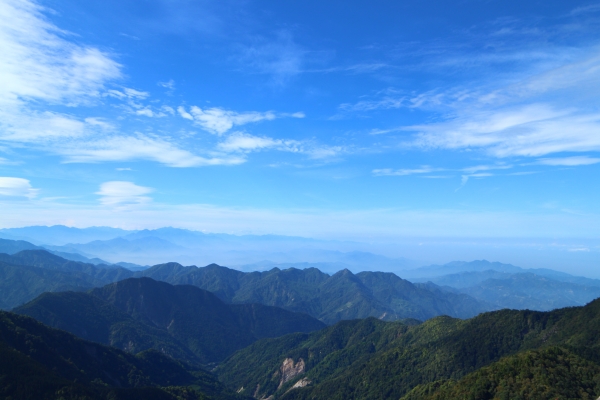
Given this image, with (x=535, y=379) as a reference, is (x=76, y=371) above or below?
below

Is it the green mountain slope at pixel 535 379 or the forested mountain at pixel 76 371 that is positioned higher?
the green mountain slope at pixel 535 379

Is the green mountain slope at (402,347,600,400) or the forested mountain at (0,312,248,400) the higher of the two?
the green mountain slope at (402,347,600,400)

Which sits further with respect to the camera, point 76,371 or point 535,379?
point 76,371

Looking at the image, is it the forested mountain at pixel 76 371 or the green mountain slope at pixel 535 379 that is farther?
the forested mountain at pixel 76 371

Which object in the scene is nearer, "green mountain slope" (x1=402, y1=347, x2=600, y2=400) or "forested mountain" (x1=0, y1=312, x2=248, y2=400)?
"green mountain slope" (x1=402, y1=347, x2=600, y2=400)

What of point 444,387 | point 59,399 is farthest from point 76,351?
point 444,387

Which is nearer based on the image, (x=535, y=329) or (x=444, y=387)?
(x=444, y=387)

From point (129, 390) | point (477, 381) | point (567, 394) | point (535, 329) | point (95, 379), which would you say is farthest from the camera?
point (535, 329)

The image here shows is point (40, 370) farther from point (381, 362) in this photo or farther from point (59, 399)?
point (381, 362)
